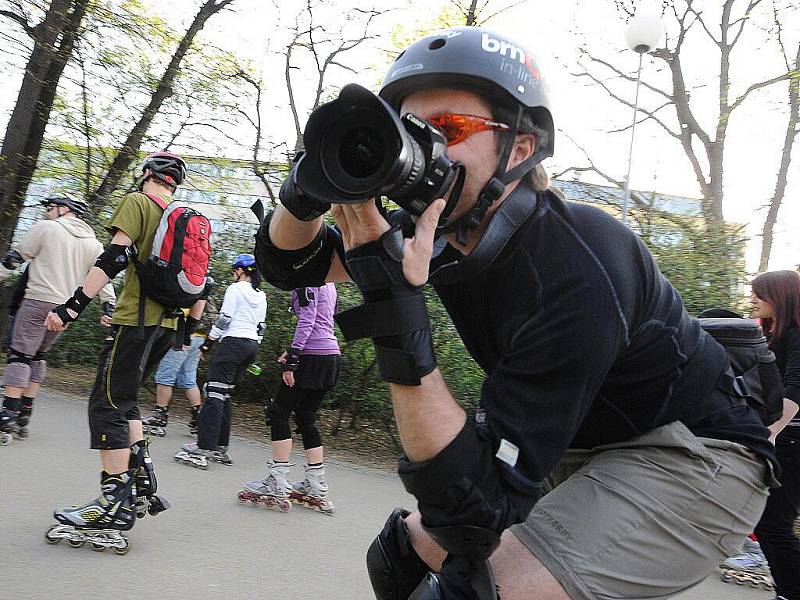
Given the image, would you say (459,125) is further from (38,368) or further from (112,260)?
(38,368)

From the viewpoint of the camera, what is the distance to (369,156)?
1.74m

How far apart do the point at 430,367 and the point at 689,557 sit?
0.83 metres

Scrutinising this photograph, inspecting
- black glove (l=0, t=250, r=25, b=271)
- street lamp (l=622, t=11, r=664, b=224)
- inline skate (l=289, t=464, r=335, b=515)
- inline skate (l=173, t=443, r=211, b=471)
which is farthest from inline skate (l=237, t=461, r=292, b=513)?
street lamp (l=622, t=11, r=664, b=224)

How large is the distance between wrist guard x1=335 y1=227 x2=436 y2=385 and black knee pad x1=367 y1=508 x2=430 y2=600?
0.75m

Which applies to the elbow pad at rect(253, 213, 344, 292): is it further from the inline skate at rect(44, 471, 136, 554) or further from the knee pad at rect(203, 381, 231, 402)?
the knee pad at rect(203, 381, 231, 402)

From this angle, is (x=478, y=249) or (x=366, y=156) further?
(x=478, y=249)

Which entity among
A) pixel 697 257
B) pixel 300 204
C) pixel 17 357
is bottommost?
pixel 17 357

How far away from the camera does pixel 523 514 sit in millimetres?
1755

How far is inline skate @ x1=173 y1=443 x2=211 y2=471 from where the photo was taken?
688cm

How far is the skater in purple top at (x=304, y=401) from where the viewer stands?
20.0 ft

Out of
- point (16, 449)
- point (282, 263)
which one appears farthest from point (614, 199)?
point (282, 263)

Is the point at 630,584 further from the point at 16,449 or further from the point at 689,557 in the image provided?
the point at 16,449

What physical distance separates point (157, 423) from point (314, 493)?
8.44 feet

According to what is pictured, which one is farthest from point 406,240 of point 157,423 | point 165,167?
point 157,423
